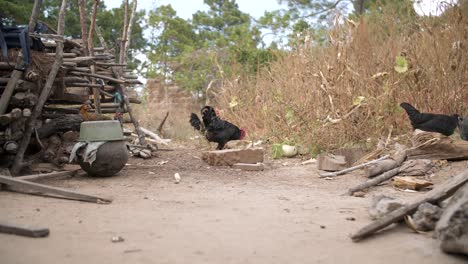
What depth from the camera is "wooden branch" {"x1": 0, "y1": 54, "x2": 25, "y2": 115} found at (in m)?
5.08

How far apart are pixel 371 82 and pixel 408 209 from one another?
4.59 meters

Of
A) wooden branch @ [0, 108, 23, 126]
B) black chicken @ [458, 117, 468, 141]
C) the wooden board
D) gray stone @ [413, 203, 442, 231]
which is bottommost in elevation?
the wooden board

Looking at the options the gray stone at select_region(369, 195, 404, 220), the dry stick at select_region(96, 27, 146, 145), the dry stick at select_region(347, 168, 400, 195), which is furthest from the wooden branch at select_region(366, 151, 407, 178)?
the dry stick at select_region(96, 27, 146, 145)

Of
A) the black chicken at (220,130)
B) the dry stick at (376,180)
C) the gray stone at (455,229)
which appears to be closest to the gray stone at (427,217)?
the gray stone at (455,229)

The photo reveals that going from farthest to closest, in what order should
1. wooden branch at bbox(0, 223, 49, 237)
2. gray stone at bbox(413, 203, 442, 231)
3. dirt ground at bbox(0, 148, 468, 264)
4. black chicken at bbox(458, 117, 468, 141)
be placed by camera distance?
1. black chicken at bbox(458, 117, 468, 141)
2. gray stone at bbox(413, 203, 442, 231)
3. wooden branch at bbox(0, 223, 49, 237)
4. dirt ground at bbox(0, 148, 468, 264)

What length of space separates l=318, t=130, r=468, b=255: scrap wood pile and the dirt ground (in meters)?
0.09

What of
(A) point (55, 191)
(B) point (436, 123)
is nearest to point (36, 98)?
(A) point (55, 191)

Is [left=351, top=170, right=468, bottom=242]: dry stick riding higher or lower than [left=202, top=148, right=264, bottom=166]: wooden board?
higher

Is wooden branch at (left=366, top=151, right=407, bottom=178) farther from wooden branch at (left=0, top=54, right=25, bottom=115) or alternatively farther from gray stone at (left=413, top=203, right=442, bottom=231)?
wooden branch at (left=0, top=54, right=25, bottom=115)

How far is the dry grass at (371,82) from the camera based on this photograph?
22.3 ft

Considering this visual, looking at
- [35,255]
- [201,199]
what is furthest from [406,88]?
[35,255]

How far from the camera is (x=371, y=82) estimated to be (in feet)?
24.0

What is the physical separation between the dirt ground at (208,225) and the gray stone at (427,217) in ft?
0.30

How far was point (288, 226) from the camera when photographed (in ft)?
10.8
